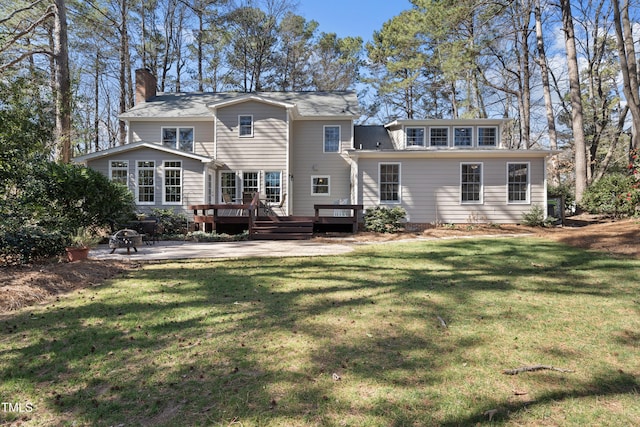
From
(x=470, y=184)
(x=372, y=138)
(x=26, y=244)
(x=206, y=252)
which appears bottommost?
(x=206, y=252)

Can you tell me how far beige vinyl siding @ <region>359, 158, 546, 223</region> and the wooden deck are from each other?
164cm

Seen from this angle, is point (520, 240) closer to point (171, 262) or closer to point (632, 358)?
point (632, 358)

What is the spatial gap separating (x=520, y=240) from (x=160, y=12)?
26.7 m

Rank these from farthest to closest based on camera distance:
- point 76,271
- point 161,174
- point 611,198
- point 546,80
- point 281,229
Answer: point 546,80 < point 161,174 < point 611,198 < point 281,229 < point 76,271

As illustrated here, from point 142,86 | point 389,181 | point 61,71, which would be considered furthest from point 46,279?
point 142,86

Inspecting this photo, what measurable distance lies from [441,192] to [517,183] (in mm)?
3018

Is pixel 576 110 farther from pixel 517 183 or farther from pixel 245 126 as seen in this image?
pixel 245 126

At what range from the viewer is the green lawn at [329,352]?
2287 millimetres

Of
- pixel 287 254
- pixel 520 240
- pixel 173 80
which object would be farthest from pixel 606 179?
pixel 173 80

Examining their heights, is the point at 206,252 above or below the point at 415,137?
below

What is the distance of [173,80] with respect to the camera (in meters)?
26.4

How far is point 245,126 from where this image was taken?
1616cm

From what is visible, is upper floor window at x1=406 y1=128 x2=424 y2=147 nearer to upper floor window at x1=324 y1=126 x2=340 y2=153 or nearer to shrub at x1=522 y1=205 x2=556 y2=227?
upper floor window at x1=324 y1=126 x2=340 y2=153

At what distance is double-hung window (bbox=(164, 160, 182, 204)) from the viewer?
47.7 feet
